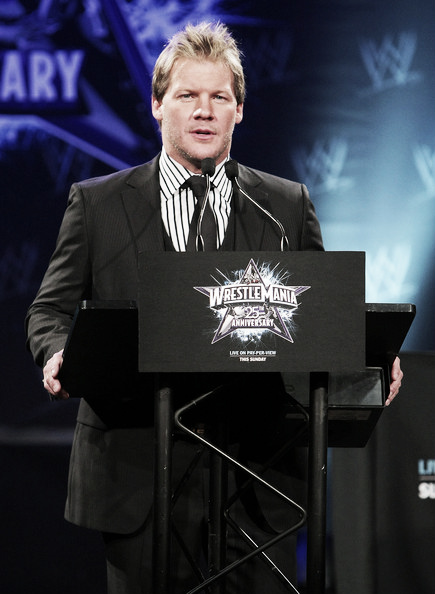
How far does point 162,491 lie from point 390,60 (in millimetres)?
2706

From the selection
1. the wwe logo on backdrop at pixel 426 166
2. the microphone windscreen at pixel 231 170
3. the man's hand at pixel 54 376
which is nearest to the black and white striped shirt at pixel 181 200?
the microphone windscreen at pixel 231 170

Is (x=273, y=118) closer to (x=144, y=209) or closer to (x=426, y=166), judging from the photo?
(x=426, y=166)

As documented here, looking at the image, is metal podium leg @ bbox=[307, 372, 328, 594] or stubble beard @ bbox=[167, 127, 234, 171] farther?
stubble beard @ bbox=[167, 127, 234, 171]

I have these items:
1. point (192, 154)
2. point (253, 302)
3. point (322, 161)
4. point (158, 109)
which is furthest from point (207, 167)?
point (322, 161)

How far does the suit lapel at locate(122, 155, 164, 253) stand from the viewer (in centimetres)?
212

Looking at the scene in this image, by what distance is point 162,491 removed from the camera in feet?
5.33

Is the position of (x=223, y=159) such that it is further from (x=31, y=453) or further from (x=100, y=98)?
(x=31, y=453)

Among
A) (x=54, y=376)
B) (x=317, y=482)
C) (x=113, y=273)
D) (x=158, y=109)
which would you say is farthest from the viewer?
(x=158, y=109)

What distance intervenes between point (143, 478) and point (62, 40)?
2.37 metres

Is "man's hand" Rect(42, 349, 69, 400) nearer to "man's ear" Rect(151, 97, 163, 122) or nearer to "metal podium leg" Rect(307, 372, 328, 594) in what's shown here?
"metal podium leg" Rect(307, 372, 328, 594)

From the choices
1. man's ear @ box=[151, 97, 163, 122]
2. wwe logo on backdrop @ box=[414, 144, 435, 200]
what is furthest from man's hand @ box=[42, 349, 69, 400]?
wwe logo on backdrop @ box=[414, 144, 435, 200]

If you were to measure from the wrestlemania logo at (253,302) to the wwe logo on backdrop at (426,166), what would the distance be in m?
2.44

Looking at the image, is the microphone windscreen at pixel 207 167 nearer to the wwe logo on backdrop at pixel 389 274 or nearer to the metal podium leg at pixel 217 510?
the metal podium leg at pixel 217 510

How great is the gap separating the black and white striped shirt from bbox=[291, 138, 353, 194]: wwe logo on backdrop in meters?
1.63
